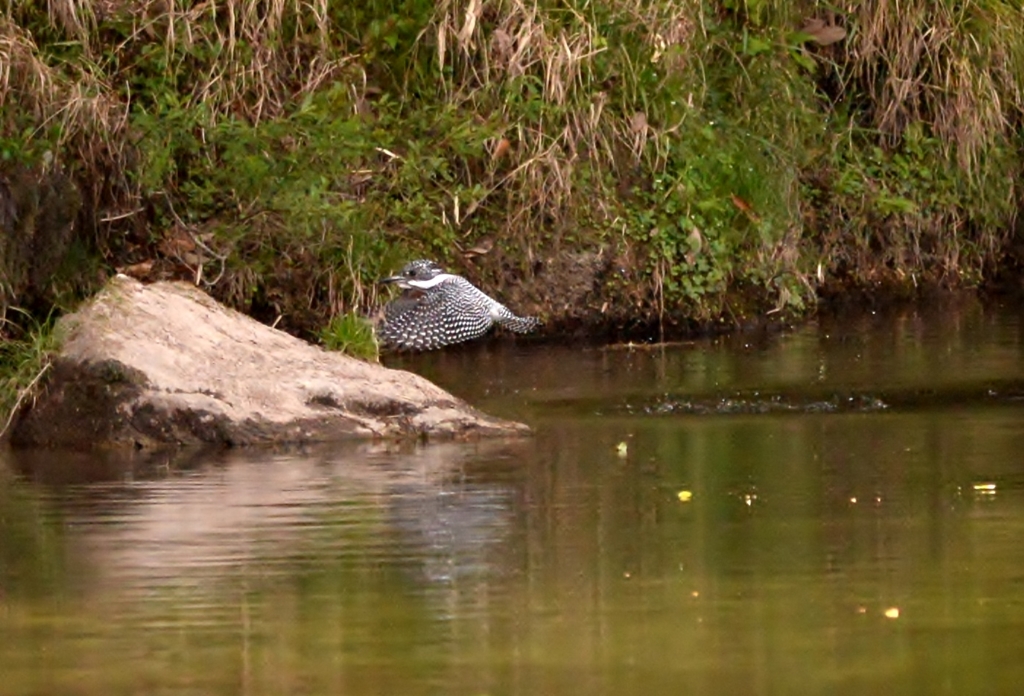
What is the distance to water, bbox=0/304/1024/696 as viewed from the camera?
16.9 feet

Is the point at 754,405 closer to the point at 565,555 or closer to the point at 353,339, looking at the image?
the point at 353,339

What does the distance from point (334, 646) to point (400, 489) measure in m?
2.46

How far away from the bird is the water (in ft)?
3.94

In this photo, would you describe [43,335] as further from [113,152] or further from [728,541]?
[728,541]

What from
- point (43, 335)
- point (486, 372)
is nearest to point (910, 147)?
point (486, 372)

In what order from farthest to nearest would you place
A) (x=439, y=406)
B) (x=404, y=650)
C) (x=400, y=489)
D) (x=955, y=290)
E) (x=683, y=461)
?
(x=955, y=290) < (x=439, y=406) < (x=683, y=461) < (x=400, y=489) < (x=404, y=650)

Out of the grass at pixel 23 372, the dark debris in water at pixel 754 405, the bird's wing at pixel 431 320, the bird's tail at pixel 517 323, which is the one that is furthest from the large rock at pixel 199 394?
the bird's tail at pixel 517 323

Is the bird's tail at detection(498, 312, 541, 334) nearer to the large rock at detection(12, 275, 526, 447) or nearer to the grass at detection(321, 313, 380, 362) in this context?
the grass at detection(321, 313, 380, 362)

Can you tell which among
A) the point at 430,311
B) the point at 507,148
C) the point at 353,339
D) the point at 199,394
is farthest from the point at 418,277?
the point at 199,394

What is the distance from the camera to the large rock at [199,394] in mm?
9094

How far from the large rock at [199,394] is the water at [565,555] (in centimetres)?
25

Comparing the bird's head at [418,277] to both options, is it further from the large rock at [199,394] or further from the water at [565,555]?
the large rock at [199,394]

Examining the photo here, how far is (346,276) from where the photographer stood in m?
11.7

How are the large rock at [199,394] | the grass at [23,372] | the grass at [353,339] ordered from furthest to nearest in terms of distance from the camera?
the grass at [353,339] < the grass at [23,372] < the large rock at [199,394]
